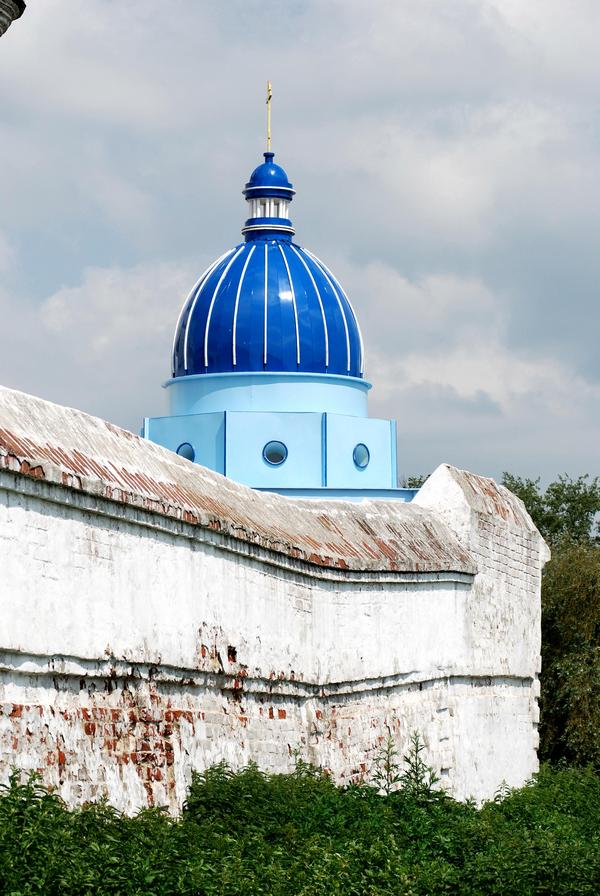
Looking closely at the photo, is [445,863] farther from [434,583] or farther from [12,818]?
[434,583]

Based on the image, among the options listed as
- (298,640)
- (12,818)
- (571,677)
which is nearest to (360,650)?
(298,640)

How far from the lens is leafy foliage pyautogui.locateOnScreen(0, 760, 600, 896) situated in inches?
203

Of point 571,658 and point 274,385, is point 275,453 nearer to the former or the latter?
point 274,385

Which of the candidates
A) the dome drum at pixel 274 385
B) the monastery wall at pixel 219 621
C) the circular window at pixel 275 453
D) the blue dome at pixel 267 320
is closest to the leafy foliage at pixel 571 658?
the dome drum at pixel 274 385

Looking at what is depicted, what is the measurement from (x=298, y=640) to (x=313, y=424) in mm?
13847

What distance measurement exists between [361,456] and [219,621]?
15.9 m

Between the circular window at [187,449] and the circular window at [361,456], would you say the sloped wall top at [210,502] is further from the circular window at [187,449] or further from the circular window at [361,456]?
the circular window at [361,456]

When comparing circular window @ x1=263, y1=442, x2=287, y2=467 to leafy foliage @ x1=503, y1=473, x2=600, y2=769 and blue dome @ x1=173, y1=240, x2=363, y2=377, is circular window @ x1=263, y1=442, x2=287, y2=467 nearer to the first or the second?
blue dome @ x1=173, y1=240, x2=363, y2=377

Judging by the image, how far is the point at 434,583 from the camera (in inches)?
449

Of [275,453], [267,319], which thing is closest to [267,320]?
[267,319]

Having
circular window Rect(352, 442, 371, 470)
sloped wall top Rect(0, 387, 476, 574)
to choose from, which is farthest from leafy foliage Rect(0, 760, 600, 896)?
circular window Rect(352, 442, 371, 470)

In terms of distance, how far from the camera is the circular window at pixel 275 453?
22781mm

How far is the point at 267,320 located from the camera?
2270 cm

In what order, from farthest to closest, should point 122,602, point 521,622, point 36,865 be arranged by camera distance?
point 521,622 → point 122,602 → point 36,865
